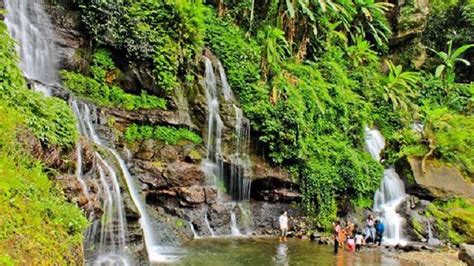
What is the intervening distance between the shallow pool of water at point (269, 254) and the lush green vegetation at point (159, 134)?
3926 millimetres

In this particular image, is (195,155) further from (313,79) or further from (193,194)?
(313,79)

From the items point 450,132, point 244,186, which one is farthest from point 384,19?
point 244,186

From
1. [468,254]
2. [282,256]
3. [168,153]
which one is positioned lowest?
[282,256]

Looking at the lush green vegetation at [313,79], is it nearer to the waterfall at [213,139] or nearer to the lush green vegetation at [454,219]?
the waterfall at [213,139]

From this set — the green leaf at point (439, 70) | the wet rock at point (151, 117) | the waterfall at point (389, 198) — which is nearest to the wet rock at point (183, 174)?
the wet rock at point (151, 117)

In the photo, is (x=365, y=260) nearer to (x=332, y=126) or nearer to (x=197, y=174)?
(x=197, y=174)

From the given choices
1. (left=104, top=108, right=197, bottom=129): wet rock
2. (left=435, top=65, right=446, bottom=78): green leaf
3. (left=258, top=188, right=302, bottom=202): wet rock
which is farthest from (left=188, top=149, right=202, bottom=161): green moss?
(left=435, top=65, right=446, bottom=78): green leaf

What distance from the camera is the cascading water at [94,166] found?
35.4 feet

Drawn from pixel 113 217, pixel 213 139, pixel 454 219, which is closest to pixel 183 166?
pixel 213 139

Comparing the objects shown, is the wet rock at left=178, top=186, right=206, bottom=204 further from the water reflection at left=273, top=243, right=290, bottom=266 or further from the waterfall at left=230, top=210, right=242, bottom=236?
the water reflection at left=273, top=243, right=290, bottom=266

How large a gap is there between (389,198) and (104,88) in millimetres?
13210

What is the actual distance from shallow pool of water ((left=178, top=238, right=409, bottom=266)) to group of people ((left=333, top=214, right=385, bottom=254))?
0.35 m

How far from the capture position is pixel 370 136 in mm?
24484

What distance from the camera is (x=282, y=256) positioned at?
1411cm
